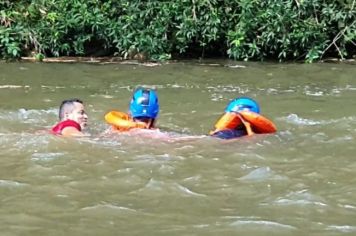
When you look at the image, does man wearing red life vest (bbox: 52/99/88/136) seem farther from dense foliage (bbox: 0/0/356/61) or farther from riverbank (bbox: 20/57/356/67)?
dense foliage (bbox: 0/0/356/61)

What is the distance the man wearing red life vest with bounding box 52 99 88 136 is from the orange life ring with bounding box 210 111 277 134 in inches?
55.6

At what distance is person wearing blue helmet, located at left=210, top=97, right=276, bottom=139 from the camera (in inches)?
311

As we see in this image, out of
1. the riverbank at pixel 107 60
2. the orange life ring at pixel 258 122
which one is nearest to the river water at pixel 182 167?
the orange life ring at pixel 258 122

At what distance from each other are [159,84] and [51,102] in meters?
2.11

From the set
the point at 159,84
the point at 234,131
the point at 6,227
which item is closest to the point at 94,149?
the point at 234,131

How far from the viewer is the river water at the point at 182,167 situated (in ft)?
17.0

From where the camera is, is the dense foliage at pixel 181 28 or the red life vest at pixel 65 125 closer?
the red life vest at pixel 65 125

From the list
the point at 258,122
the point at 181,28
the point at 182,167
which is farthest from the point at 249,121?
the point at 181,28

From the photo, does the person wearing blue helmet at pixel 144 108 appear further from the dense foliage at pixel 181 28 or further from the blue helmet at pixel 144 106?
the dense foliage at pixel 181 28

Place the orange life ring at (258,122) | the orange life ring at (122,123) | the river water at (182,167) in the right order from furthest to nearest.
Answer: the orange life ring at (122,123)
the orange life ring at (258,122)
the river water at (182,167)

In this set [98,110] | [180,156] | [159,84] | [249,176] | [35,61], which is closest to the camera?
[249,176]

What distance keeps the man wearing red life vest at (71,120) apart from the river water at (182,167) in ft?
0.57

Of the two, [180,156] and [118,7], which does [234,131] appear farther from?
[118,7]

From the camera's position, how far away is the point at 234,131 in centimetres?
799
